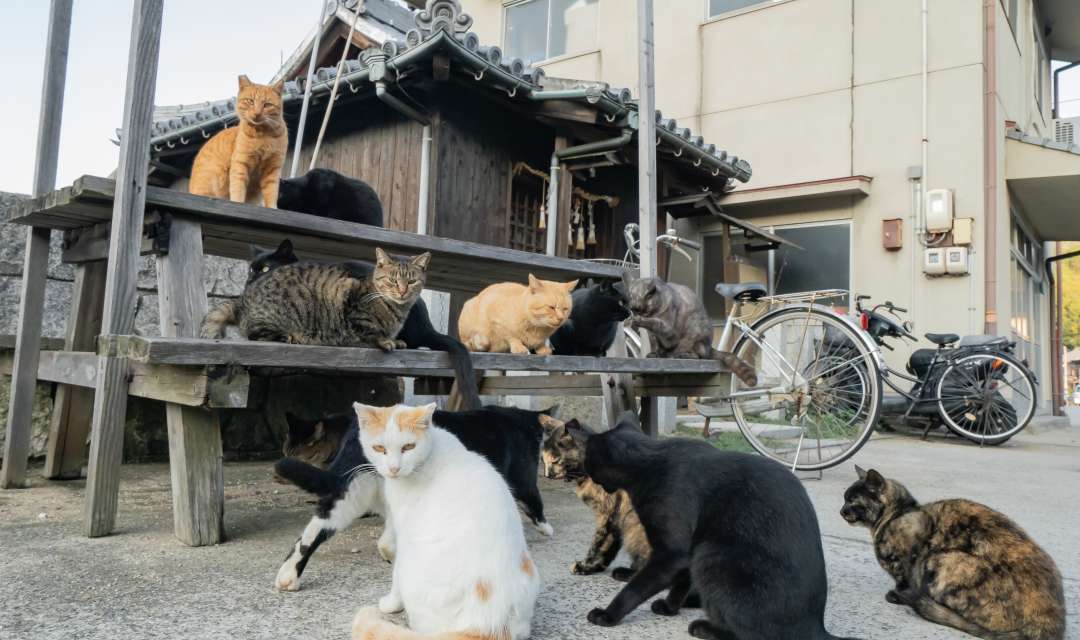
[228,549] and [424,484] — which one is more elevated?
[424,484]

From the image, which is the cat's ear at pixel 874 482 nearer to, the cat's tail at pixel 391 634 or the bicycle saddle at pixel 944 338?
the cat's tail at pixel 391 634

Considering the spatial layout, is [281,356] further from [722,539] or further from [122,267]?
[722,539]

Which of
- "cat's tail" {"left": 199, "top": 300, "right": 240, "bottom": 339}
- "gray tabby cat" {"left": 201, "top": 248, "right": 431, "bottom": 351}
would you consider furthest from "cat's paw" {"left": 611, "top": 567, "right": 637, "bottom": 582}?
"cat's tail" {"left": 199, "top": 300, "right": 240, "bottom": 339}

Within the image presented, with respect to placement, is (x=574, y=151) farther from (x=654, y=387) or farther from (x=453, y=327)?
(x=654, y=387)

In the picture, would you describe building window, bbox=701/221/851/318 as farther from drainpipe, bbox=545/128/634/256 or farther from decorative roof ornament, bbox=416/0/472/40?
decorative roof ornament, bbox=416/0/472/40

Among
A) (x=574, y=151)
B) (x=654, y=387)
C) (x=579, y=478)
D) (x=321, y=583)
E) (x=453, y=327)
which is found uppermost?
(x=574, y=151)

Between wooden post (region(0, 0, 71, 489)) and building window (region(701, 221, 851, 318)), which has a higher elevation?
building window (region(701, 221, 851, 318))

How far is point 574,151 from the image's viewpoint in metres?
6.46

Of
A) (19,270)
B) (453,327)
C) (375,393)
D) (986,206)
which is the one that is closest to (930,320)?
(986,206)

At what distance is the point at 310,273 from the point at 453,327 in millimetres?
3750

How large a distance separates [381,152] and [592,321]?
394 centimetres

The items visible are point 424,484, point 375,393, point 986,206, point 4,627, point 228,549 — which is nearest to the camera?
point 4,627

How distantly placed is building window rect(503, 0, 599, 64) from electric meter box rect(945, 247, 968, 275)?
606cm

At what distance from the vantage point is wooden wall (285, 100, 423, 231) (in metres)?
6.50
